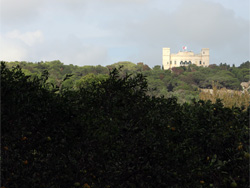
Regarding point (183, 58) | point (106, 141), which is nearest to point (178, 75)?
point (183, 58)

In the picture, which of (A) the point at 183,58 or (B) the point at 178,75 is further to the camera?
(A) the point at 183,58

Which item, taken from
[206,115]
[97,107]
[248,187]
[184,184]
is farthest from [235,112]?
[97,107]

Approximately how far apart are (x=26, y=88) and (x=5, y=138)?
30.3 inches

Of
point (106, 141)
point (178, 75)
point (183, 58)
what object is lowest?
point (106, 141)

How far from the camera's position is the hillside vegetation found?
5305 millimetres

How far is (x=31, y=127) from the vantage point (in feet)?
17.3

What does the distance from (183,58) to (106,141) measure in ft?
549

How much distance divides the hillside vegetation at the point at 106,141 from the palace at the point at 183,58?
161 metres

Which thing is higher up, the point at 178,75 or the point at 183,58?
the point at 183,58

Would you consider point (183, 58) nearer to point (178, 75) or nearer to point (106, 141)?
point (178, 75)

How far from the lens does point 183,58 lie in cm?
16988

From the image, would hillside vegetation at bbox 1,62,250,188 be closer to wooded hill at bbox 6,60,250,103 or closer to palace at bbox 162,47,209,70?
wooded hill at bbox 6,60,250,103

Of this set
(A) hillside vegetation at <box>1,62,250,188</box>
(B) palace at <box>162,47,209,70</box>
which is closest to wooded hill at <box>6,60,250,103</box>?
(B) palace at <box>162,47,209,70</box>

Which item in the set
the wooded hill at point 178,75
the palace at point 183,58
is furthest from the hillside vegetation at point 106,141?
the palace at point 183,58
